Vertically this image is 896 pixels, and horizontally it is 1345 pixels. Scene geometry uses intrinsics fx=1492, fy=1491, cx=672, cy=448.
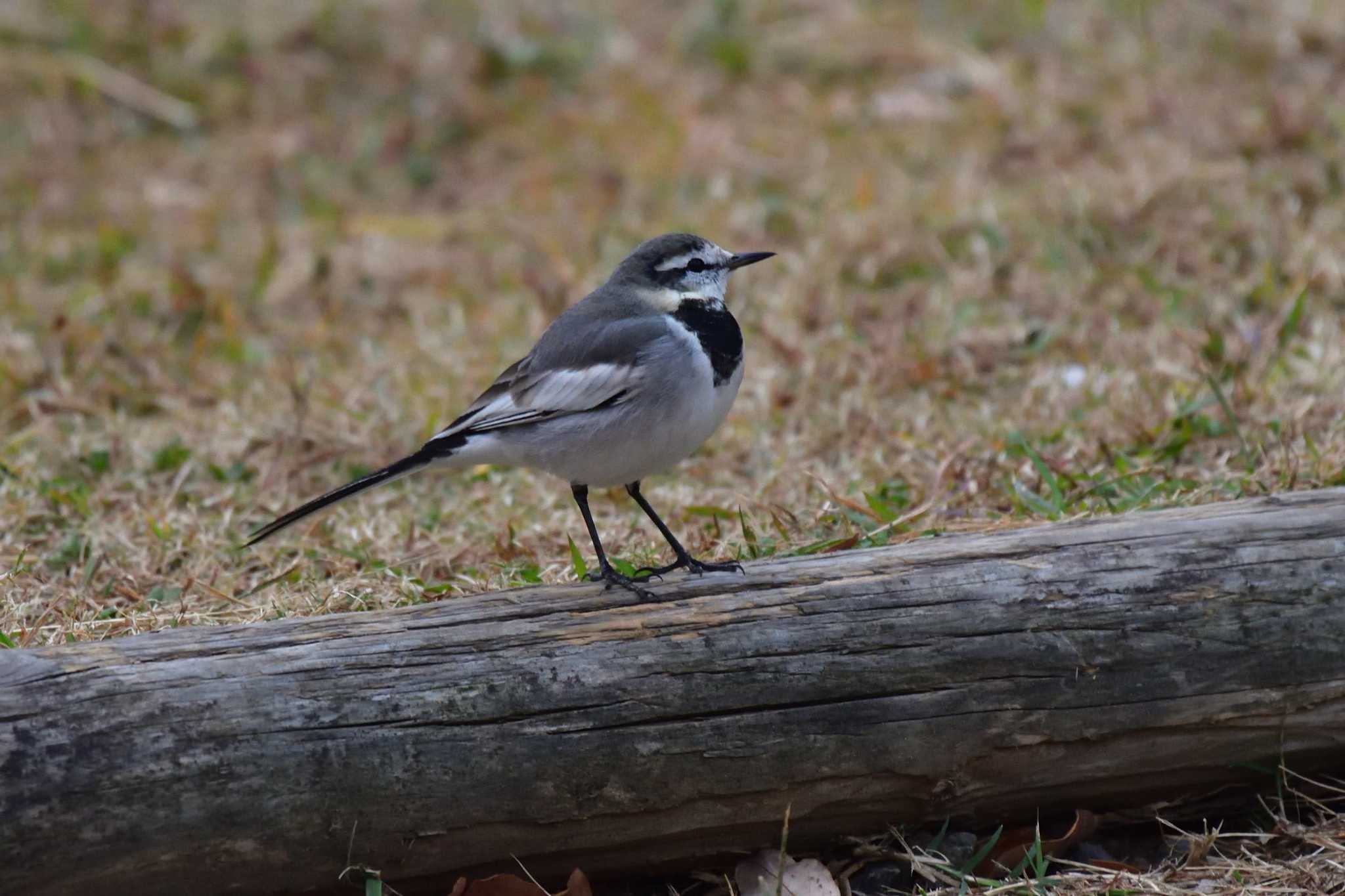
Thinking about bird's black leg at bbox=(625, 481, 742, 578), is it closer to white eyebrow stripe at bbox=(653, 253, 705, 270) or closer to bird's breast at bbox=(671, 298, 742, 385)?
bird's breast at bbox=(671, 298, 742, 385)

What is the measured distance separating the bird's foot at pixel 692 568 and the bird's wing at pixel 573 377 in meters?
0.52

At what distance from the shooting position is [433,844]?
358cm

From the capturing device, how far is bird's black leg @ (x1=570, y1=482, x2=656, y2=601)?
3.97 m

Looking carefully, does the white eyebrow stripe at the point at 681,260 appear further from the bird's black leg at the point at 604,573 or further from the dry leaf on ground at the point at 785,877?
the dry leaf on ground at the point at 785,877

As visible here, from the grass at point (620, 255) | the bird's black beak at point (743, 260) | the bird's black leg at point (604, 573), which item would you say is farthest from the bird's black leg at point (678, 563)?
the bird's black beak at point (743, 260)

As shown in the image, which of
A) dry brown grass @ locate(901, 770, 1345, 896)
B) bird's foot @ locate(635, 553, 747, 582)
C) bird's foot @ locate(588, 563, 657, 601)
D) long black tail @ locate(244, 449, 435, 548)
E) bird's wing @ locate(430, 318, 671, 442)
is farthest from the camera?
bird's wing @ locate(430, 318, 671, 442)

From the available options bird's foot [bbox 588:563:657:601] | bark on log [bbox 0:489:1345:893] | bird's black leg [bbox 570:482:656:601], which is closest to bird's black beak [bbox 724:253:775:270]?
bird's black leg [bbox 570:482:656:601]

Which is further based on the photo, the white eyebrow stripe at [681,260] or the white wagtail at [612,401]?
the white eyebrow stripe at [681,260]

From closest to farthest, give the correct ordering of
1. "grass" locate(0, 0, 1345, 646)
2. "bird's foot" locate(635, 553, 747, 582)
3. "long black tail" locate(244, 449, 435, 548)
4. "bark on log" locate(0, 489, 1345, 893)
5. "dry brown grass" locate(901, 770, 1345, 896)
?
"bark on log" locate(0, 489, 1345, 893)
"dry brown grass" locate(901, 770, 1345, 896)
"bird's foot" locate(635, 553, 747, 582)
"long black tail" locate(244, 449, 435, 548)
"grass" locate(0, 0, 1345, 646)

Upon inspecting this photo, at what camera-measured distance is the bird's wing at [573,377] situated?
451 centimetres

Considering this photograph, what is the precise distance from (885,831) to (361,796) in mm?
1372

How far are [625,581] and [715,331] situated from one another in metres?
0.95

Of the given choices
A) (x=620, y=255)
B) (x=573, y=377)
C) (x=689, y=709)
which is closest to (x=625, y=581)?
(x=689, y=709)

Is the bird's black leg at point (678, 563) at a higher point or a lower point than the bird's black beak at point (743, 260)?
lower
